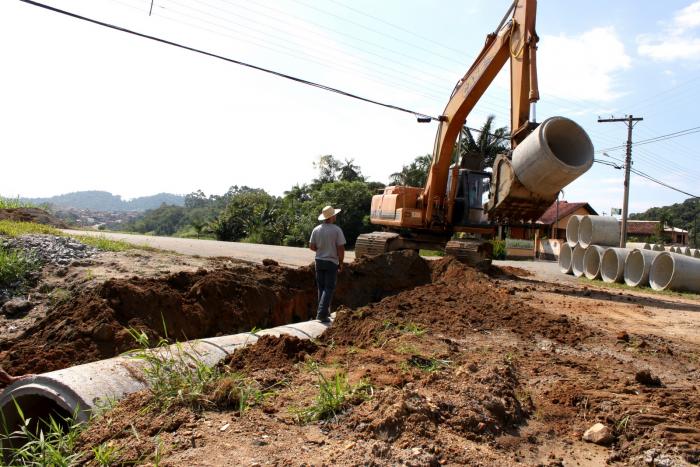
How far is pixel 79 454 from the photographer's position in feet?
10.4

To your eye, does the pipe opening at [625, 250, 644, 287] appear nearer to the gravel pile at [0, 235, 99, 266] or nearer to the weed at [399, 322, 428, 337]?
the weed at [399, 322, 428, 337]

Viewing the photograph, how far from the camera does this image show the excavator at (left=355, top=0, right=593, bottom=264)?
32.5 feet

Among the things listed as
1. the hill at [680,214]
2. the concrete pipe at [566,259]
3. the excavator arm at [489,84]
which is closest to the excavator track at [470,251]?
the excavator arm at [489,84]

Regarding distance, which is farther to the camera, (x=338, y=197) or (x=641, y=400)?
(x=338, y=197)

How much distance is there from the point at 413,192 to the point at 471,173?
5.22 feet

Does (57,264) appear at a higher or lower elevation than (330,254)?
lower

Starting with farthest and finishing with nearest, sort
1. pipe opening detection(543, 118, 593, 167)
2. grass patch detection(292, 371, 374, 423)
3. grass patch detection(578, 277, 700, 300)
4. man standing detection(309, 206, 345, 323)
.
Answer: grass patch detection(578, 277, 700, 300) → pipe opening detection(543, 118, 593, 167) → man standing detection(309, 206, 345, 323) → grass patch detection(292, 371, 374, 423)

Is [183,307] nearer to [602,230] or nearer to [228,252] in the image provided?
[228,252]

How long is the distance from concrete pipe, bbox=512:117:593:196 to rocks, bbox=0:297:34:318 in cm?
863

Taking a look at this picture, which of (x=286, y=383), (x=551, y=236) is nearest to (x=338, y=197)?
(x=551, y=236)

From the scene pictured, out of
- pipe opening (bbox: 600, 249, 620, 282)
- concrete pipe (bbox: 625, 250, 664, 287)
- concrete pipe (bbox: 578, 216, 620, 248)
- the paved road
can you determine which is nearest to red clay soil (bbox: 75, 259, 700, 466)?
concrete pipe (bbox: 625, 250, 664, 287)

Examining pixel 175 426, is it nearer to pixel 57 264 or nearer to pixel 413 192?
pixel 57 264

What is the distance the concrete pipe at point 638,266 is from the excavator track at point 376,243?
6.84 metres

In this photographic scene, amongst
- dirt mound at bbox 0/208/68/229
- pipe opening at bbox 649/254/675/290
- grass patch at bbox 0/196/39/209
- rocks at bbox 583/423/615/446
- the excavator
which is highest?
the excavator
